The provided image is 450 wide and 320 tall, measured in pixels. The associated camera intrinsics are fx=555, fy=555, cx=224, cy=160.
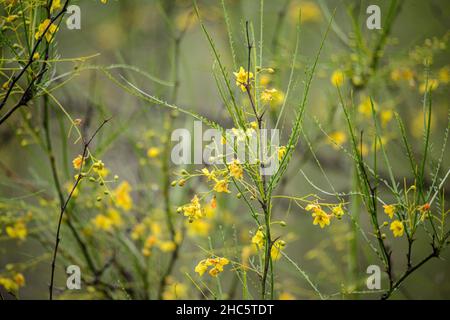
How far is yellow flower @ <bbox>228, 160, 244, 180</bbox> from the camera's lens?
1.40 meters

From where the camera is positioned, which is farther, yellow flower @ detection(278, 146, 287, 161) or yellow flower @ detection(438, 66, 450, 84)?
yellow flower @ detection(438, 66, 450, 84)

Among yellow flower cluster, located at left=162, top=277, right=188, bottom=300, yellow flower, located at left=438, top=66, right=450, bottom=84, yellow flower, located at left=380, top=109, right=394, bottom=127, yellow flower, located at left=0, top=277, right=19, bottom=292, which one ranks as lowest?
yellow flower cluster, located at left=162, top=277, right=188, bottom=300

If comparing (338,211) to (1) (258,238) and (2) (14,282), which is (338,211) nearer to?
(1) (258,238)

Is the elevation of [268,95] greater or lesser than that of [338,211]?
greater

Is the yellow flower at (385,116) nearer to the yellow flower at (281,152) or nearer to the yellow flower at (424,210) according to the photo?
the yellow flower at (424,210)

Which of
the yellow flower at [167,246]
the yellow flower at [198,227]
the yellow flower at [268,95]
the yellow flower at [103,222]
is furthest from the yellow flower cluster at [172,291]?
the yellow flower at [268,95]

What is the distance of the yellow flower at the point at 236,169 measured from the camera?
1400mm

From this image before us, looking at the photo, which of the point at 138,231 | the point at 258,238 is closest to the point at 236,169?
the point at 258,238

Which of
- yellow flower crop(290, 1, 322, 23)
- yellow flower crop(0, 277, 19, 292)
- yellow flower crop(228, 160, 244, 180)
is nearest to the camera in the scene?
yellow flower crop(228, 160, 244, 180)

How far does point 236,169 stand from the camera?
55.4 inches

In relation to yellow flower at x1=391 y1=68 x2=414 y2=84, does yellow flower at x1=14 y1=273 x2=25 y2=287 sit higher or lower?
lower

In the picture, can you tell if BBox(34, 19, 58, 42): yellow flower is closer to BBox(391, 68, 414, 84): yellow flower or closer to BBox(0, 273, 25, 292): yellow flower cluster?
BBox(0, 273, 25, 292): yellow flower cluster

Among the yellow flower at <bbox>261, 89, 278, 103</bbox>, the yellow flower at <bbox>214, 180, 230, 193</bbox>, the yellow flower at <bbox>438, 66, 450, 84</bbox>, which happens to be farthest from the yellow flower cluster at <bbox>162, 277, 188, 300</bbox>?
the yellow flower at <bbox>438, 66, 450, 84</bbox>
